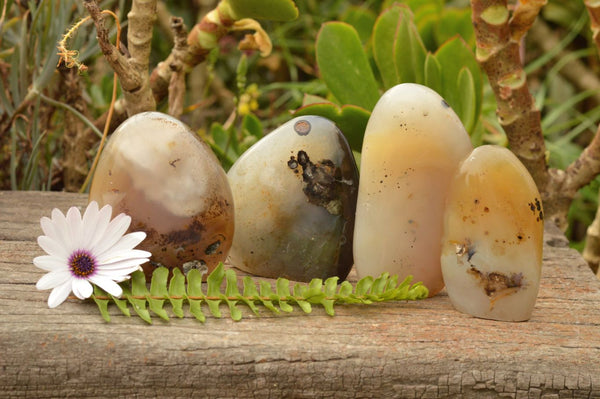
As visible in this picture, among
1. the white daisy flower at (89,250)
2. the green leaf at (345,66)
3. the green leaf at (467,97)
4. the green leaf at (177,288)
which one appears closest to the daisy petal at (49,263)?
the white daisy flower at (89,250)

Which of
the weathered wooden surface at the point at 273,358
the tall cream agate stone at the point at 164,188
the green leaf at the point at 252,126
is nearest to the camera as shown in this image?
the weathered wooden surface at the point at 273,358

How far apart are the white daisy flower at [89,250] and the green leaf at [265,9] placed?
34cm

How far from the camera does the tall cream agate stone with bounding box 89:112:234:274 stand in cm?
70

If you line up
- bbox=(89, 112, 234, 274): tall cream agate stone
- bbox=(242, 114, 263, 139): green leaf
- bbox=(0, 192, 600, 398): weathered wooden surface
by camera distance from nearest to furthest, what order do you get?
bbox=(0, 192, 600, 398): weathered wooden surface < bbox=(89, 112, 234, 274): tall cream agate stone < bbox=(242, 114, 263, 139): green leaf

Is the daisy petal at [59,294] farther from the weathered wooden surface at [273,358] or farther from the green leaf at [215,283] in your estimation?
the green leaf at [215,283]

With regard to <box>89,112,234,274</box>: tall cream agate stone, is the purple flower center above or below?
below

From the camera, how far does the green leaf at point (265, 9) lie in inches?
33.8

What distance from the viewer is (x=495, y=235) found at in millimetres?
676

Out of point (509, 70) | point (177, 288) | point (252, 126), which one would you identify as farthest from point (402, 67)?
point (177, 288)

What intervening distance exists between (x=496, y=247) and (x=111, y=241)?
Answer: 380mm

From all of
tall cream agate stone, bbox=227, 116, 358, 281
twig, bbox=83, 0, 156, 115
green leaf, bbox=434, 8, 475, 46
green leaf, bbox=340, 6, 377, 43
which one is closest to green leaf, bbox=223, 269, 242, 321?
tall cream agate stone, bbox=227, 116, 358, 281

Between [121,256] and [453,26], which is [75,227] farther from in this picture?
[453,26]

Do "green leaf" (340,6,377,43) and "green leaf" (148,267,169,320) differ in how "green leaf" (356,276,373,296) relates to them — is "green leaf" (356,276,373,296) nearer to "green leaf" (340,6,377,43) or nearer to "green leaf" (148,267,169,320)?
"green leaf" (148,267,169,320)

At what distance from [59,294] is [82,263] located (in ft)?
0.14
